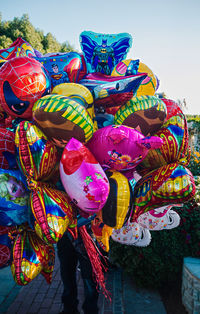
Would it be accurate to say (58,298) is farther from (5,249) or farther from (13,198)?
(13,198)

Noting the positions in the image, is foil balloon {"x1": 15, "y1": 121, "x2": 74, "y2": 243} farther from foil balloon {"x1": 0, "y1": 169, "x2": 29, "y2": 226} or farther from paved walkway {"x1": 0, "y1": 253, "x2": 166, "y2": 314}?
paved walkway {"x1": 0, "y1": 253, "x2": 166, "y2": 314}

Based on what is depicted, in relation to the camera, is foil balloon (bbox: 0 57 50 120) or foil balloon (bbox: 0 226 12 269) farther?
foil balloon (bbox: 0 226 12 269)

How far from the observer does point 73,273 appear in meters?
2.75

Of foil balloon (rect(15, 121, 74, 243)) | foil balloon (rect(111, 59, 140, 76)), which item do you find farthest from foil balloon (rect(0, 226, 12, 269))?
foil balloon (rect(111, 59, 140, 76))

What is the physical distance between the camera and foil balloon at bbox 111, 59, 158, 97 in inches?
71.0

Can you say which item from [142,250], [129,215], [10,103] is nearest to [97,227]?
[129,215]

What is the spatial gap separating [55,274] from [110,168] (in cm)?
330

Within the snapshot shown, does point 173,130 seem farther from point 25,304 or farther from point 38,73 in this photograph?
point 25,304

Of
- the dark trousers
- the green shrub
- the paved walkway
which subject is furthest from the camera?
the green shrub

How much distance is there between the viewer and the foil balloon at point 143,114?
154 centimetres

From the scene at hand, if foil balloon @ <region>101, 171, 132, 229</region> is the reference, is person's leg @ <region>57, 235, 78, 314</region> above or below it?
below

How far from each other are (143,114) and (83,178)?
0.59 m

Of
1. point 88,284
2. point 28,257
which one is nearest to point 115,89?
point 28,257

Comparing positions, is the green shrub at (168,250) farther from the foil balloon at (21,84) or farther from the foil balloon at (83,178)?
the foil balloon at (21,84)
